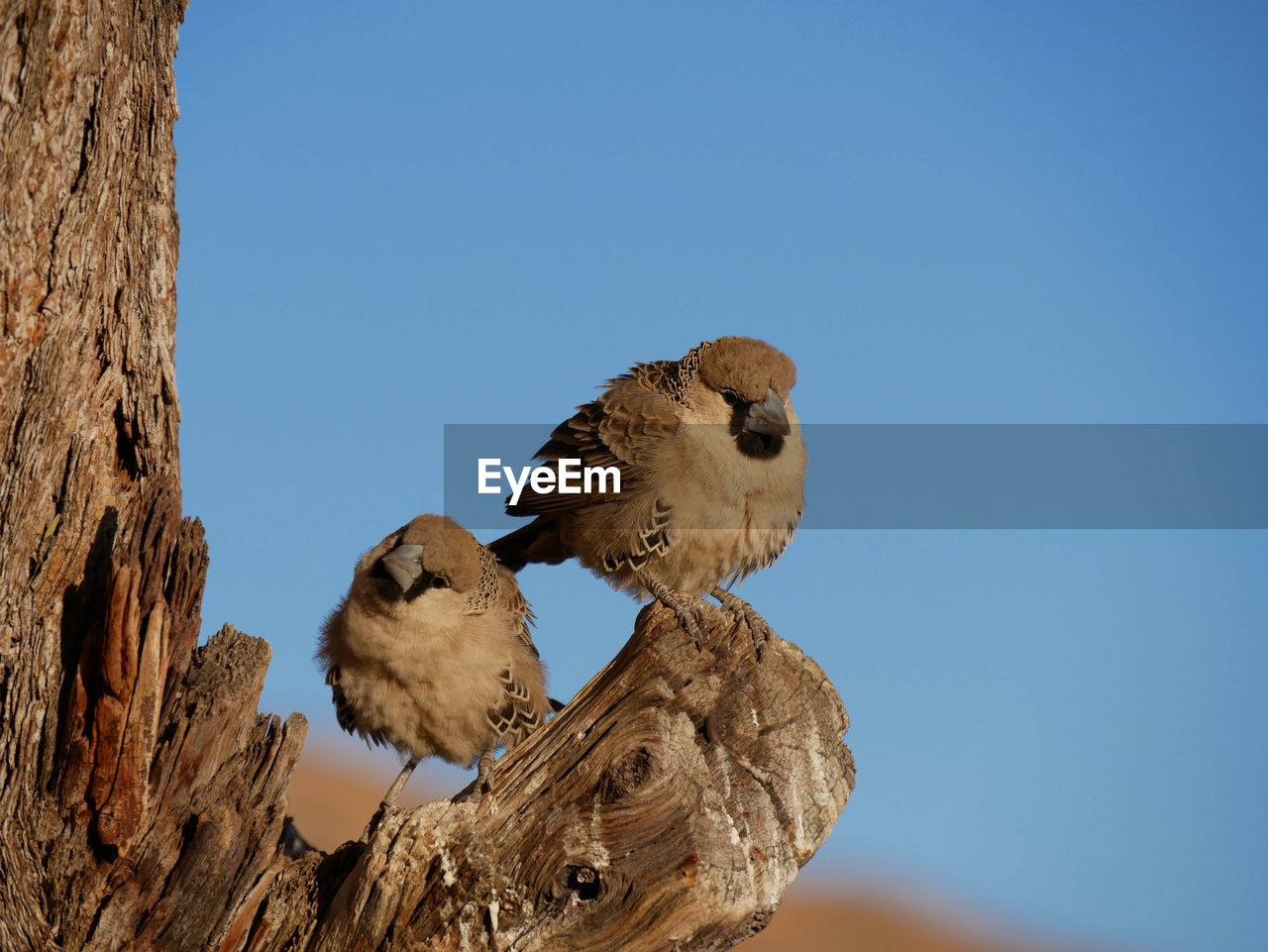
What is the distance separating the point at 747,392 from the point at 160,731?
11.2 ft

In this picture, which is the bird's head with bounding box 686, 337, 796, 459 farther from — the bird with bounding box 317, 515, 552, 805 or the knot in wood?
the knot in wood

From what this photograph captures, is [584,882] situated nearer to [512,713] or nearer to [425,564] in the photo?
[512,713]

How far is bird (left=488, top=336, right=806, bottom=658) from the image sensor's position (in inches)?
253

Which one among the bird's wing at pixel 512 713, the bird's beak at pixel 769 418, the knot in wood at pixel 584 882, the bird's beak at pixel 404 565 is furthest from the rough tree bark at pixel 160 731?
the bird's beak at pixel 769 418

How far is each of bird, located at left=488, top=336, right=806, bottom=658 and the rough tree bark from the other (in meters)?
1.57

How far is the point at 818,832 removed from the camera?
477 centimetres

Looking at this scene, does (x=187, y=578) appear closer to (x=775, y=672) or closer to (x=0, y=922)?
(x=0, y=922)

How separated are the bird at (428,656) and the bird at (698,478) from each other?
0.77 m

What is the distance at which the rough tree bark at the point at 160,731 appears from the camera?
436 centimetres

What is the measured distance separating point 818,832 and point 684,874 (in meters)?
0.73

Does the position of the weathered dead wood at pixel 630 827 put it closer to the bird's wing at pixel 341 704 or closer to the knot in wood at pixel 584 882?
the knot in wood at pixel 584 882

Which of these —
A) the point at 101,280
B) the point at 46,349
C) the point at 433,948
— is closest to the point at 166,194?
the point at 101,280

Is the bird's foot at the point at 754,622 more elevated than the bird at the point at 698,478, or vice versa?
the bird at the point at 698,478

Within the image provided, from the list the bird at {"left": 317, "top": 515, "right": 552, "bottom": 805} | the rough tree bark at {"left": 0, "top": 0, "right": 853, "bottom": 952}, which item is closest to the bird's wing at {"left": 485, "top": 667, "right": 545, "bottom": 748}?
the bird at {"left": 317, "top": 515, "right": 552, "bottom": 805}
